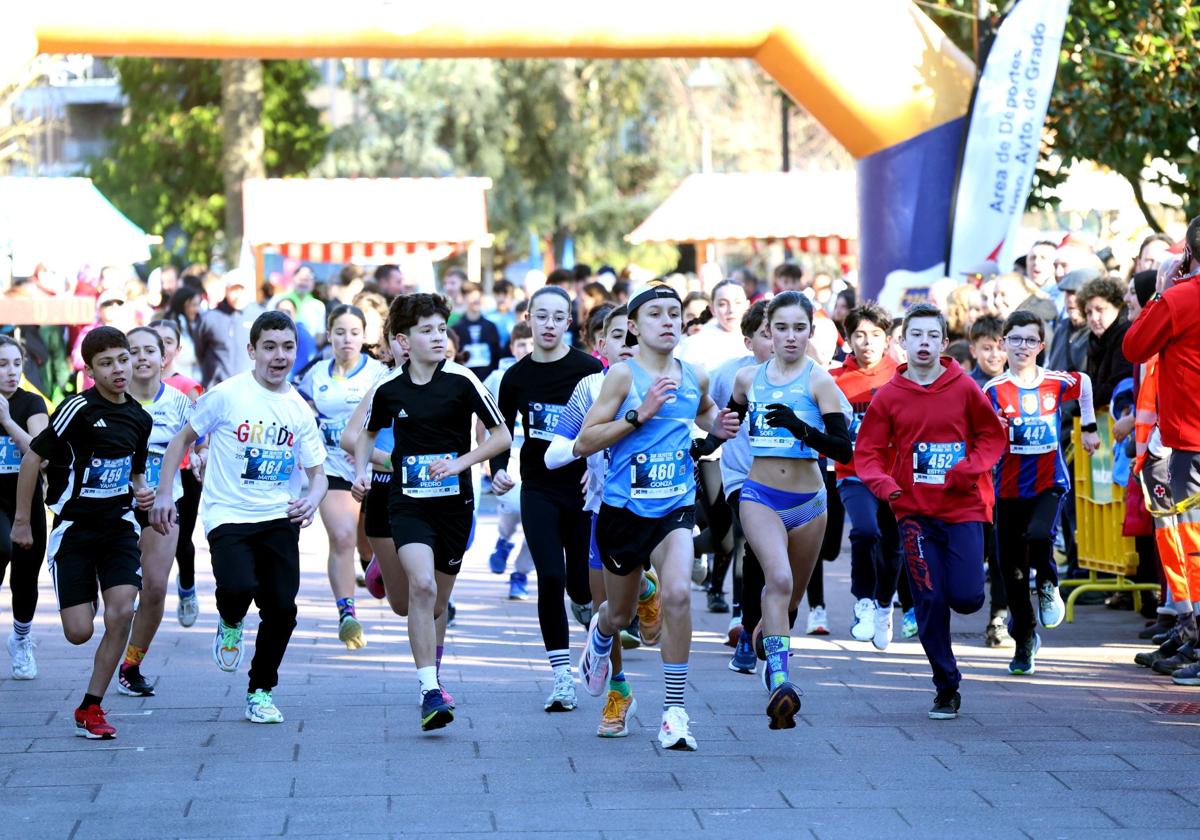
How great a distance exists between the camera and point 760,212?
28500 millimetres

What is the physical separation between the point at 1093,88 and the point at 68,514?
34.9 feet

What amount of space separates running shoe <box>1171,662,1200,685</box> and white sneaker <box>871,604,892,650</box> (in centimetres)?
158

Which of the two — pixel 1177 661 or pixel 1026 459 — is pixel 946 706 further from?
pixel 1026 459

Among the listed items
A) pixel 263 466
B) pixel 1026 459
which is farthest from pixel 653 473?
pixel 1026 459

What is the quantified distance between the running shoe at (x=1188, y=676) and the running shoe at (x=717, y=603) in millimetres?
3519

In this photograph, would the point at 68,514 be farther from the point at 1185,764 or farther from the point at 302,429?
the point at 1185,764

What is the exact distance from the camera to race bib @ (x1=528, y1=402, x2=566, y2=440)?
891cm

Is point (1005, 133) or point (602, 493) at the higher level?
point (1005, 133)

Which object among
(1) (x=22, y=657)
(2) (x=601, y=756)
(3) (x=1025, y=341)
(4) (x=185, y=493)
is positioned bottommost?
(2) (x=601, y=756)

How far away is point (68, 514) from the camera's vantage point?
8125 mm

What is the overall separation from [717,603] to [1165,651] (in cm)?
326

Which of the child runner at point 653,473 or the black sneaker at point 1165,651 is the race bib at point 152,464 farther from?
the black sneaker at point 1165,651

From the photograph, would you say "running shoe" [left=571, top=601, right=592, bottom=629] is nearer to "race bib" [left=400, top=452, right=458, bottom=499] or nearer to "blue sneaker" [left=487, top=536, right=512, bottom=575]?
"race bib" [left=400, top=452, right=458, bottom=499]

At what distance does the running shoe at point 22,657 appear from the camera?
938cm
